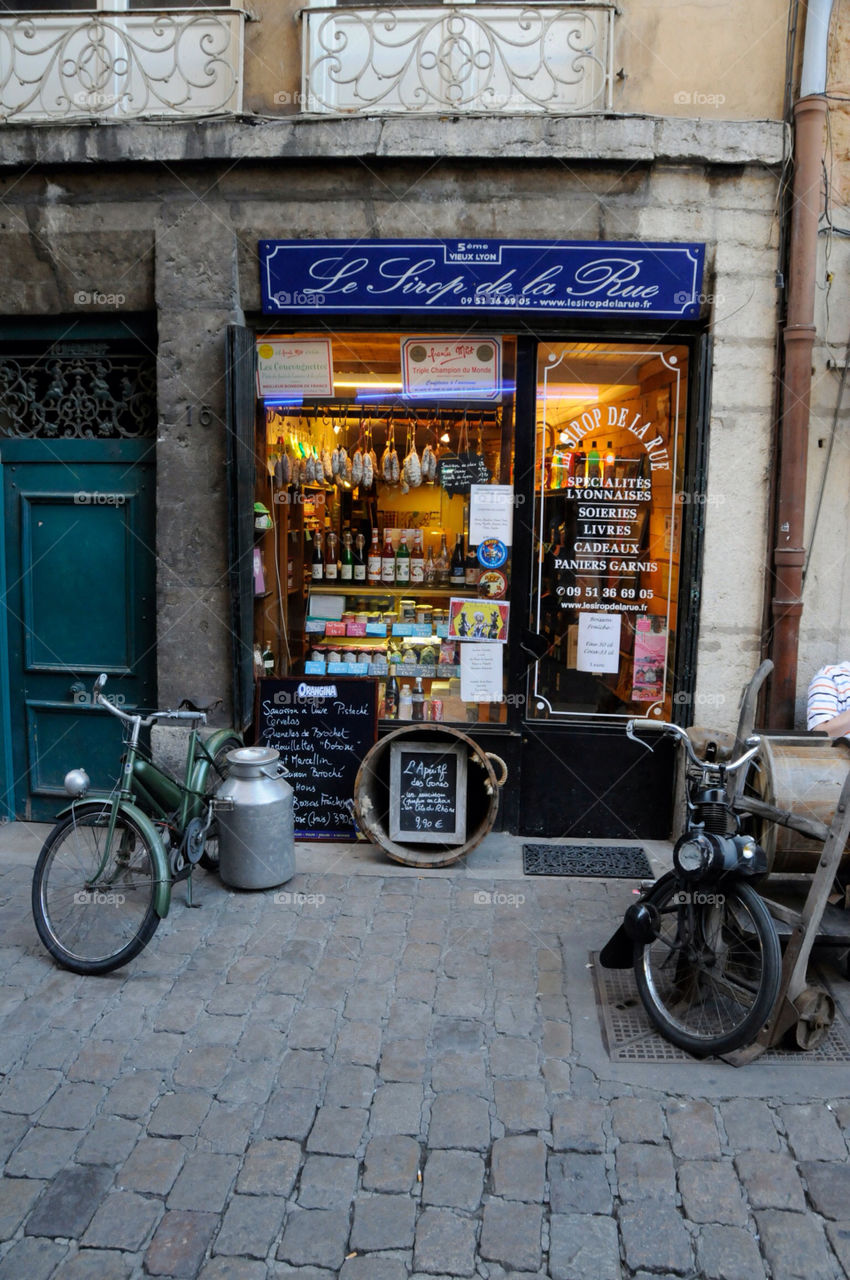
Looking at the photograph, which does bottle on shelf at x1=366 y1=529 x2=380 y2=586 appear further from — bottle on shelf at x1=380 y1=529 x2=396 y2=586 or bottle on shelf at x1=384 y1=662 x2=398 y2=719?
bottle on shelf at x1=384 y1=662 x2=398 y2=719

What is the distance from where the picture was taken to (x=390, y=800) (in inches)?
240

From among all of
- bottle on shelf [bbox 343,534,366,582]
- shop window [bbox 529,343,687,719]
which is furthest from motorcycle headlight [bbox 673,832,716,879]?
bottle on shelf [bbox 343,534,366,582]

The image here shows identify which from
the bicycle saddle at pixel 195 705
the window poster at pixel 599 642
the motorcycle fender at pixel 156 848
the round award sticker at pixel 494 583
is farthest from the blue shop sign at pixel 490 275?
the motorcycle fender at pixel 156 848

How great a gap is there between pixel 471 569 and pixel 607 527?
36.9 inches

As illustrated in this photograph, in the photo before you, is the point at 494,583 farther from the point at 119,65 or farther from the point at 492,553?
the point at 119,65

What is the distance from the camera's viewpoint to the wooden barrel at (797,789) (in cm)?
432

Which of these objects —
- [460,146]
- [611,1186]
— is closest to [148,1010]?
[611,1186]

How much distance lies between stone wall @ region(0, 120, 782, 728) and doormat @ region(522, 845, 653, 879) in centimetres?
106

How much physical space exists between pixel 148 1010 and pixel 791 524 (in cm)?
447

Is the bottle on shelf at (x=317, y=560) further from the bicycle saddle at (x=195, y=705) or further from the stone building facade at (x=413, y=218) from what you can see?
the bicycle saddle at (x=195, y=705)

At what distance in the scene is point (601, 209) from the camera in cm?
602

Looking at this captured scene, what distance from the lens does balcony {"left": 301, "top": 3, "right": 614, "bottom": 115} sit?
6.02m

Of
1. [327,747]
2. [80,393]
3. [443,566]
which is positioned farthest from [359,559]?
[80,393]

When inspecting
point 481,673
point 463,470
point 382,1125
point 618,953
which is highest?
point 463,470
